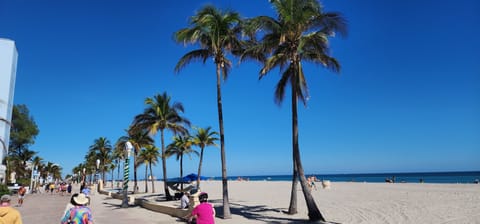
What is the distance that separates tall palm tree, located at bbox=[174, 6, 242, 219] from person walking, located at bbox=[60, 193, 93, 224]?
8.23 metres

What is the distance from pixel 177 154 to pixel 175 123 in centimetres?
842

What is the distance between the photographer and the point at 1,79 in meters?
41.2

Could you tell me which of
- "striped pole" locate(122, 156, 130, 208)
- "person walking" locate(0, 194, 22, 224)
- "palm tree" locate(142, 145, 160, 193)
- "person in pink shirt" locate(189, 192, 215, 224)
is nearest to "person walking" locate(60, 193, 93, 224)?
"person walking" locate(0, 194, 22, 224)

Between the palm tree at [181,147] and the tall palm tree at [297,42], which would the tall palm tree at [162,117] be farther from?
the tall palm tree at [297,42]

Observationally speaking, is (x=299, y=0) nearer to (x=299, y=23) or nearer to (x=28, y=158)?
(x=299, y=23)

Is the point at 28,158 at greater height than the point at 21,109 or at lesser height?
lesser

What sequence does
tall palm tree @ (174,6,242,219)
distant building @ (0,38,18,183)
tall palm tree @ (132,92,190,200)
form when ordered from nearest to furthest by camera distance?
1. tall palm tree @ (174,6,242,219)
2. tall palm tree @ (132,92,190,200)
3. distant building @ (0,38,18,183)

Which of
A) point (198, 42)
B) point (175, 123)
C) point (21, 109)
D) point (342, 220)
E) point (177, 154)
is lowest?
point (342, 220)

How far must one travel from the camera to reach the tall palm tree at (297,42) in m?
12.3

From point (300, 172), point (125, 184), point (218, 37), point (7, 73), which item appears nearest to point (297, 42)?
point (218, 37)

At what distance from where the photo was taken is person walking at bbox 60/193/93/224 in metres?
5.97

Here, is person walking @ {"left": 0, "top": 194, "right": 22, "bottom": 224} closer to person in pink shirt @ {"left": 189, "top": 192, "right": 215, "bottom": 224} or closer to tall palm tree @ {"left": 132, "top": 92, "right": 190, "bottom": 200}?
person in pink shirt @ {"left": 189, "top": 192, "right": 215, "bottom": 224}

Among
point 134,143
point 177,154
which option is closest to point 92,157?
point 134,143

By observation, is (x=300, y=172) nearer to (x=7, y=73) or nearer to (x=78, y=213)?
(x=78, y=213)
